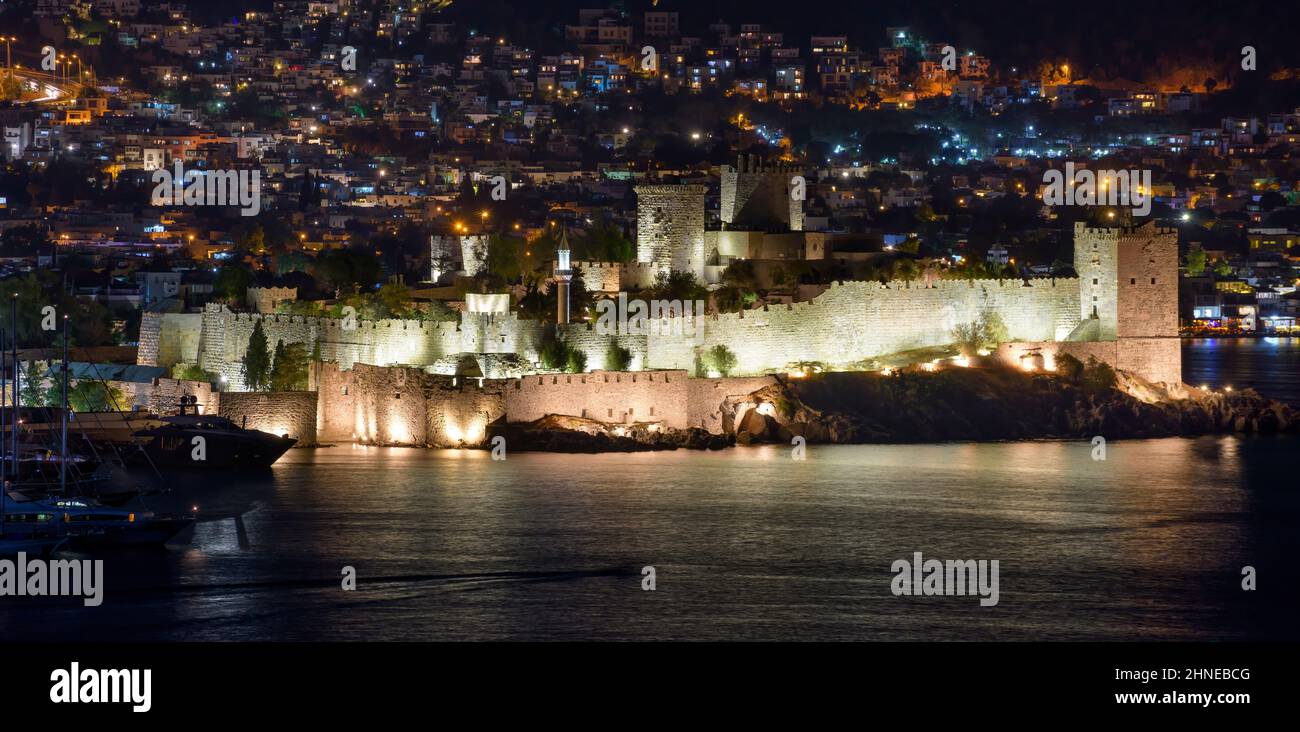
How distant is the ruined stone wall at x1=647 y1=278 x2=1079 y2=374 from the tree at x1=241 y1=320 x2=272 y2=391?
577 centimetres

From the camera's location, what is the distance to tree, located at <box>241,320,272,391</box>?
108 ft

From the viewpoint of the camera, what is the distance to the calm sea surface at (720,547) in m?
20.3

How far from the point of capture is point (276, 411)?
3194 centimetres

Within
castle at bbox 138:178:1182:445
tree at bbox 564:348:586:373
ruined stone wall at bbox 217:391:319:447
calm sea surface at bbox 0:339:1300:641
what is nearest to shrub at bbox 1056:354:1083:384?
castle at bbox 138:178:1182:445

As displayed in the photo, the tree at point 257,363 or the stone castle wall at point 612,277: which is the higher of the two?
the stone castle wall at point 612,277

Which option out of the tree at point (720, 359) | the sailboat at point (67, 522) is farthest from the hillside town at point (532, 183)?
the sailboat at point (67, 522)

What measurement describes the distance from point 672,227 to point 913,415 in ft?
17.6

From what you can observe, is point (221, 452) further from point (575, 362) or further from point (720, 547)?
point (720, 547)

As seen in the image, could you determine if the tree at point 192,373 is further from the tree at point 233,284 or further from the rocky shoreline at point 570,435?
the rocky shoreline at point 570,435

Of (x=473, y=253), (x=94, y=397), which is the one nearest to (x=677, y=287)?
(x=473, y=253)

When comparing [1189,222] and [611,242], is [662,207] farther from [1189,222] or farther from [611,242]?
[1189,222]

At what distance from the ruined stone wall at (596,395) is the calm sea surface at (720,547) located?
74 cm

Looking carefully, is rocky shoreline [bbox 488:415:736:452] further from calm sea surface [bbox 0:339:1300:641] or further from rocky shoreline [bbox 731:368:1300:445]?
rocky shoreline [bbox 731:368:1300:445]
